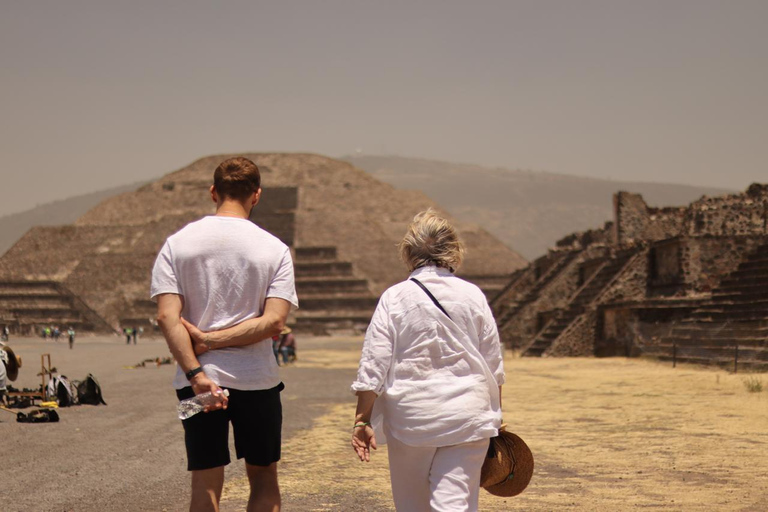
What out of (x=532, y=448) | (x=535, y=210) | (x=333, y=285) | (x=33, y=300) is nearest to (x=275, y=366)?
(x=532, y=448)

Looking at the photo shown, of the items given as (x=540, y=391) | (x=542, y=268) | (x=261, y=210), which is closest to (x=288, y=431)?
(x=540, y=391)

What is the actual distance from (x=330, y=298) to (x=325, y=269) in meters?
5.27

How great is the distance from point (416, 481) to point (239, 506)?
2.90 metres

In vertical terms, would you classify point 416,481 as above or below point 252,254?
below

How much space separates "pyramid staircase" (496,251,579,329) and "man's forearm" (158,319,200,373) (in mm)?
31553

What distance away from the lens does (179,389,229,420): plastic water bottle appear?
158 inches

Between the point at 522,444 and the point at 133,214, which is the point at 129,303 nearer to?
the point at 133,214

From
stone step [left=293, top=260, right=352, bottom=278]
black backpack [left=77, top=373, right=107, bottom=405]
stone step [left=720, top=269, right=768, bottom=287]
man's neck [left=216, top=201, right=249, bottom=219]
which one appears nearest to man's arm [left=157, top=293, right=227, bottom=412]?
man's neck [left=216, top=201, right=249, bottom=219]

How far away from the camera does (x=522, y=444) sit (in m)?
4.26

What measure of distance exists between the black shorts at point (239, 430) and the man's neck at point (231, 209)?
81cm

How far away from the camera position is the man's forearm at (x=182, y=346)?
4.05 m

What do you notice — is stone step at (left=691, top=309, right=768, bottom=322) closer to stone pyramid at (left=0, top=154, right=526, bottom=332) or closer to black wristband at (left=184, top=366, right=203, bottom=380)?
black wristband at (left=184, top=366, right=203, bottom=380)

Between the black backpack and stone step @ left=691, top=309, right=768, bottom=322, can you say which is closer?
the black backpack

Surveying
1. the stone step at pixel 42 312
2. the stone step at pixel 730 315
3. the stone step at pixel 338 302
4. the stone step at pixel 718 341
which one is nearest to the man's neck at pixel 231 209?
the stone step at pixel 718 341
